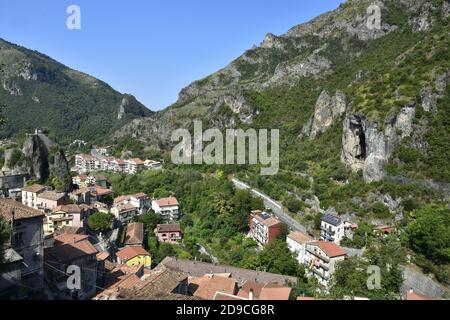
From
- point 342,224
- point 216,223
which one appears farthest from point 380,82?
point 216,223

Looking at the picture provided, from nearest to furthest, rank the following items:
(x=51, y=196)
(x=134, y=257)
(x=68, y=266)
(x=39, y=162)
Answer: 1. (x=68, y=266)
2. (x=134, y=257)
3. (x=51, y=196)
4. (x=39, y=162)

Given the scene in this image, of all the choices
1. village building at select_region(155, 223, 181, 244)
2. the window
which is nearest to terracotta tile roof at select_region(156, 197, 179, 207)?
village building at select_region(155, 223, 181, 244)

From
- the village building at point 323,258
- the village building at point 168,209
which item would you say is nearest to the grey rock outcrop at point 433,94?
the village building at point 323,258

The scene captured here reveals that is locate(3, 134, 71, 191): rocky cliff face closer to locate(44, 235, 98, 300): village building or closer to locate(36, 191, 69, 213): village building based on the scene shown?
locate(36, 191, 69, 213): village building

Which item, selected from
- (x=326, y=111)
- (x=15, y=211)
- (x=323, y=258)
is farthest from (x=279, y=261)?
(x=326, y=111)

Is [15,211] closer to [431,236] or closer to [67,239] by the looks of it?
[67,239]
